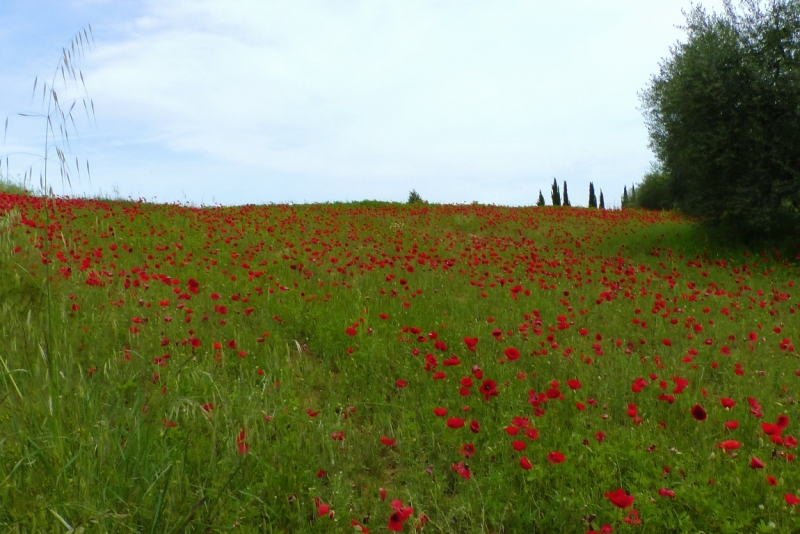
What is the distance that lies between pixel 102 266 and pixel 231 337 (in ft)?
11.6

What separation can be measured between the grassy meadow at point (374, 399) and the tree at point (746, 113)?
6.24m

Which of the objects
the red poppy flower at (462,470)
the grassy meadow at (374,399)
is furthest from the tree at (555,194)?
the red poppy flower at (462,470)

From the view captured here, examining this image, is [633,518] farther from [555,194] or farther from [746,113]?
[555,194]

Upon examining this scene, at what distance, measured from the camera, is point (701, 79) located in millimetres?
15219

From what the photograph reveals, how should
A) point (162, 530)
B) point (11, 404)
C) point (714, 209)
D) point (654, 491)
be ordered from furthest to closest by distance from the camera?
point (714, 209) < point (654, 491) < point (11, 404) < point (162, 530)

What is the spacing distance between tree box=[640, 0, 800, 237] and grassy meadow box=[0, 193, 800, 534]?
6.24m

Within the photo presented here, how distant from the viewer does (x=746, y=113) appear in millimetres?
14984

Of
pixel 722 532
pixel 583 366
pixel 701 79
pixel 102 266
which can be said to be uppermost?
pixel 701 79

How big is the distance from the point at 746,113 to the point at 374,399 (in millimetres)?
14878

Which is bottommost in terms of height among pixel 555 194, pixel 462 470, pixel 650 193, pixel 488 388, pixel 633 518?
pixel 633 518

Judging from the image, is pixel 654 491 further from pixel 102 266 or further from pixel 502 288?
pixel 102 266

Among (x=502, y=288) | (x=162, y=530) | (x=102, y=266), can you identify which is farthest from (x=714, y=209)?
(x=162, y=530)

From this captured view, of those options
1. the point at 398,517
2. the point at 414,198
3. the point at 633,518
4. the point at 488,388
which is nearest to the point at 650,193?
the point at 414,198

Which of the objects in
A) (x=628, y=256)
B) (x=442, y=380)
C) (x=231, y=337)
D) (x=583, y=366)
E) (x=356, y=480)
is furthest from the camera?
(x=628, y=256)
